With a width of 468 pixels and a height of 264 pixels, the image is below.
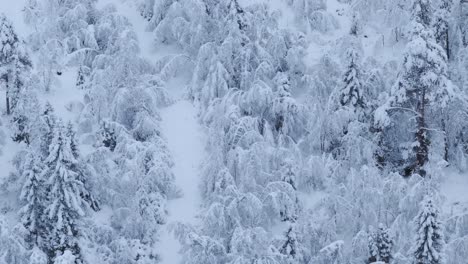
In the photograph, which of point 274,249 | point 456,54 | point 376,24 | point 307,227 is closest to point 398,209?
point 307,227

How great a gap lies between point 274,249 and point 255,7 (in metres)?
13.3

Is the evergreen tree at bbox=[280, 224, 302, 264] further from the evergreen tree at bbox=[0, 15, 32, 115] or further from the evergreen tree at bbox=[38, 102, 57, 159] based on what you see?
the evergreen tree at bbox=[0, 15, 32, 115]

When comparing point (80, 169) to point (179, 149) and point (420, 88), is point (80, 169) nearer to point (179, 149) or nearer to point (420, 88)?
point (179, 149)

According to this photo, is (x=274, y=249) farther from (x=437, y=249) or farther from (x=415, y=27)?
(x=415, y=27)

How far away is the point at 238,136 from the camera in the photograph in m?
25.5

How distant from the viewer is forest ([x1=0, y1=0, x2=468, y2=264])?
22.2 metres

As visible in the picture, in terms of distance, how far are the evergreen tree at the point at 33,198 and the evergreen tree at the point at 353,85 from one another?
38.6 feet

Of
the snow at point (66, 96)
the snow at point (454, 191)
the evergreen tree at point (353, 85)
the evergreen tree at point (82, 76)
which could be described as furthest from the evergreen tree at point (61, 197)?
the snow at point (454, 191)

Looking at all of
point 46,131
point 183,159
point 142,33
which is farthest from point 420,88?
point 142,33

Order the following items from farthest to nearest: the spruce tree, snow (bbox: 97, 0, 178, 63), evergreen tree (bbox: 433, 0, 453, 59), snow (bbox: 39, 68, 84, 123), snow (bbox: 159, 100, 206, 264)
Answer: snow (bbox: 97, 0, 178, 63)
snow (bbox: 39, 68, 84, 123)
evergreen tree (bbox: 433, 0, 453, 59)
snow (bbox: 159, 100, 206, 264)
the spruce tree

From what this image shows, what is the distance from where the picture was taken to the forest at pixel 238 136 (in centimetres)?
2223

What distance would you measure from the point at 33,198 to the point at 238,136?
26.0 ft

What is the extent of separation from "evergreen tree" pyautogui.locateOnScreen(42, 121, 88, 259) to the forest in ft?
0.19

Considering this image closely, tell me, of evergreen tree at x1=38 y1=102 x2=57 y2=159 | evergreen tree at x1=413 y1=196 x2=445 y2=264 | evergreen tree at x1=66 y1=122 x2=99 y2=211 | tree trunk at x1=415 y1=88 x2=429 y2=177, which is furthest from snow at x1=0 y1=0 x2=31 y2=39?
evergreen tree at x1=413 y1=196 x2=445 y2=264
